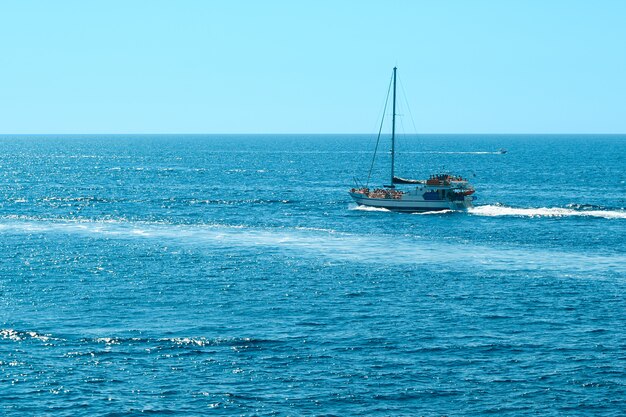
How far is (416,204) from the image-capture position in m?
141

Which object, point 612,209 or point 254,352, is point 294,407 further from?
point 612,209

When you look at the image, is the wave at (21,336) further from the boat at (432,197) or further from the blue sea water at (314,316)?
the boat at (432,197)

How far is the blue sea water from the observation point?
170ft

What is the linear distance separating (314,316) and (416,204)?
7474 centimetres

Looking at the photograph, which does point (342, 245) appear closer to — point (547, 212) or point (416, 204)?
point (416, 204)

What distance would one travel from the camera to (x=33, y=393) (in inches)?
2037

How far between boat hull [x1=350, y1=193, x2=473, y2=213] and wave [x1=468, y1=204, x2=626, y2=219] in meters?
1.94

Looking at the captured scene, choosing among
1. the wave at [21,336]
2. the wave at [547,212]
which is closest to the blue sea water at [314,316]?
the wave at [21,336]

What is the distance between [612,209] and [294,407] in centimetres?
10200

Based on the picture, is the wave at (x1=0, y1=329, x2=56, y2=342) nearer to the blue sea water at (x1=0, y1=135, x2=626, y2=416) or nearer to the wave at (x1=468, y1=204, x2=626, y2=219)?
the blue sea water at (x1=0, y1=135, x2=626, y2=416)

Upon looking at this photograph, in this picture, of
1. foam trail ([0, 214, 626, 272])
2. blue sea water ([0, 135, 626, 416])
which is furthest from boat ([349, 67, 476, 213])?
foam trail ([0, 214, 626, 272])

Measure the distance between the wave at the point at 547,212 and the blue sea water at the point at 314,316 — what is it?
2.43 m

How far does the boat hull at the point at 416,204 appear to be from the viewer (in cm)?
14012

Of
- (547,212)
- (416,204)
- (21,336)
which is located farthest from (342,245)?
(21,336)
